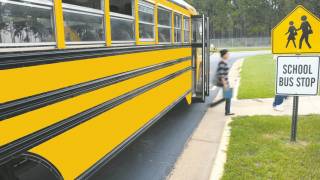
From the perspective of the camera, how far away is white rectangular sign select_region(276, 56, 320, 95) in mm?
5051

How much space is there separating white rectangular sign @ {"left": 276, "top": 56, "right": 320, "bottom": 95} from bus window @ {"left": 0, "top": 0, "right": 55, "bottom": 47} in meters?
3.69

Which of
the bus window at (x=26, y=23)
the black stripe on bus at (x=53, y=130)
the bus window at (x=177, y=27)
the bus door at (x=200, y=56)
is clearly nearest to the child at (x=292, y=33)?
the bus window at (x=177, y=27)

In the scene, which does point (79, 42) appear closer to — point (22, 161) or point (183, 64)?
point (22, 161)

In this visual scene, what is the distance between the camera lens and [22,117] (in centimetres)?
216

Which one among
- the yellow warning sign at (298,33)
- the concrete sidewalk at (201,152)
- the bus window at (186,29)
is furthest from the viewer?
the bus window at (186,29)

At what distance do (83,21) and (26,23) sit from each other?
67 cm

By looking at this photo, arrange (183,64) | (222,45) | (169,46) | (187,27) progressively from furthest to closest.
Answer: (222,45), (187,27), (183,64), (169,46)

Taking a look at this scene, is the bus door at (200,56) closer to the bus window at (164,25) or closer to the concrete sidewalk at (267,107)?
the concrete sidewalk at (267,107)

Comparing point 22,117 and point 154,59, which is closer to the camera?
point 22,117

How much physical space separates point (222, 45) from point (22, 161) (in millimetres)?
55273

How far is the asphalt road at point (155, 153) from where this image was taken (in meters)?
4.33

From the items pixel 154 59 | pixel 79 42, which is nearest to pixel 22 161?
pixel 79 42

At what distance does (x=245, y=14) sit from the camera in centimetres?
6781

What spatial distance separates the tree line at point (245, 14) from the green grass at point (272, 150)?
205ft
